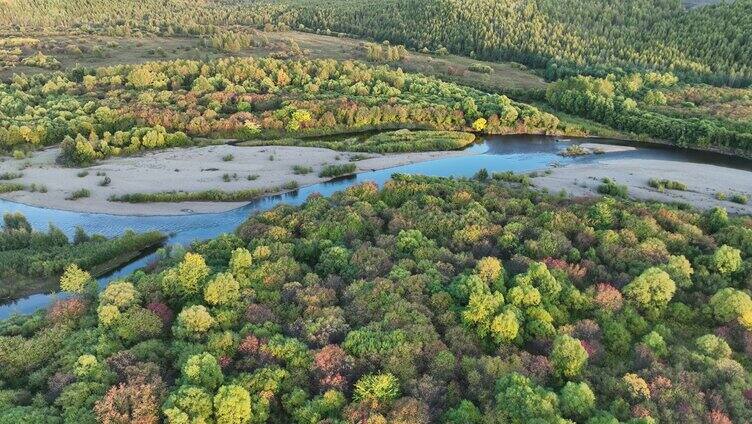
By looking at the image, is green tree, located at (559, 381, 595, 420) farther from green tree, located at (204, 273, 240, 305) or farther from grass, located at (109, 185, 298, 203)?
grass, located at (109, 185, 298, 203)

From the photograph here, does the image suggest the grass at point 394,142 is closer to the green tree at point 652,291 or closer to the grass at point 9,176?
the grass at point 9,176

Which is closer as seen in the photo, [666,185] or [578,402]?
[578,402]

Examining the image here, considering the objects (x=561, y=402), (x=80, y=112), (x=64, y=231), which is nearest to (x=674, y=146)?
(x=561, y=402)

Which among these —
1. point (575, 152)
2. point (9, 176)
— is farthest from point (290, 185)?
point (575, 152)

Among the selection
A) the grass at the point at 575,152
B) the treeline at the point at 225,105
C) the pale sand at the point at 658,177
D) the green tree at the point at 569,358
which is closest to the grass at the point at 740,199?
the pale sand at the point at 658,177

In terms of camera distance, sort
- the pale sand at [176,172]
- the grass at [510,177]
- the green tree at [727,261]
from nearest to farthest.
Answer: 1. the green tree at [727,261]
2. the pale sand at [176,172]
3. the grass at [510,177]

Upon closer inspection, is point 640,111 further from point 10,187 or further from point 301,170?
point 10,187
